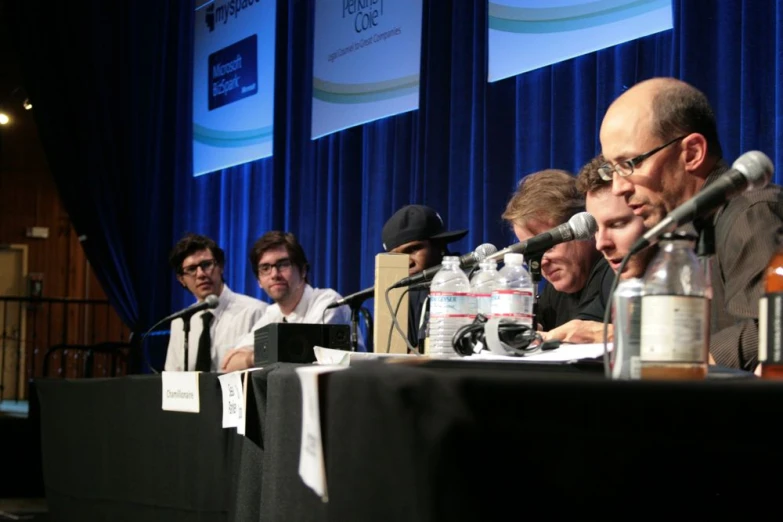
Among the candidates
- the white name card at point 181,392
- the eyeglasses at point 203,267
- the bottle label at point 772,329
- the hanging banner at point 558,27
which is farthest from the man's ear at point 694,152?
the eyeglasses at point 203,267

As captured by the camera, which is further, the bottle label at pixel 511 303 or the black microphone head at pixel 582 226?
the black microphone head at pixel 582 226

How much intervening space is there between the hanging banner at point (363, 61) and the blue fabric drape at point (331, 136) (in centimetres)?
8

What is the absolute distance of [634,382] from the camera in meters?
0.66

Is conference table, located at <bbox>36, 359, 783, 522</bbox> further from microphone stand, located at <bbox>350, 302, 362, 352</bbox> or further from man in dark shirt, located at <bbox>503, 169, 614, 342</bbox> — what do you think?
man in dark shirt, located at <bbox>503, 169, 614, 342</bbox>

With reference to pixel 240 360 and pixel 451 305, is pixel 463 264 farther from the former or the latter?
pixel 240 360

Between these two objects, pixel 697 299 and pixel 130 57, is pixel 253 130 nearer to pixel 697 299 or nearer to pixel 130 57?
pixel 130 57

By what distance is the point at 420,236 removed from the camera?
3.21 m

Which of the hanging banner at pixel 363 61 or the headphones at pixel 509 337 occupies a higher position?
the hanging banner at pixel 363 61

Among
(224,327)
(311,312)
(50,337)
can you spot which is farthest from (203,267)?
(50,337)

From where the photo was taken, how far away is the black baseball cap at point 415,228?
3.21 m

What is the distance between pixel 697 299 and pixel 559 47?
2.95m

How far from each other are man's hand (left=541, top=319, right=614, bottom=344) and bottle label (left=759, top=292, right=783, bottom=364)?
0.92 metres

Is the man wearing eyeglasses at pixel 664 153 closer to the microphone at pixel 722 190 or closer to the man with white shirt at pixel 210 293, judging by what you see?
the microphone at pixel 722 190

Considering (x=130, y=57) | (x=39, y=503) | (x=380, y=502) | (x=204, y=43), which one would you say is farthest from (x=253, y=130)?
(x=380, y=502)
